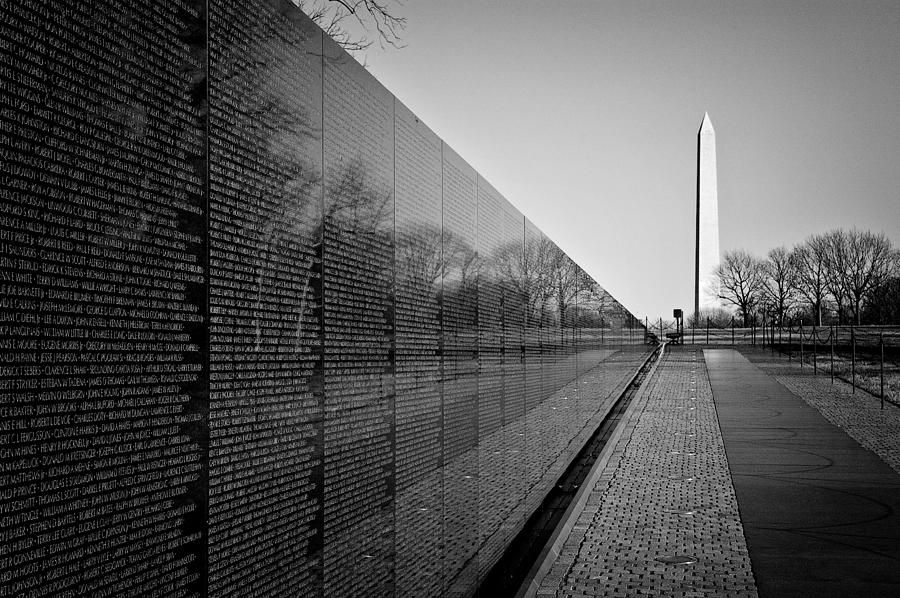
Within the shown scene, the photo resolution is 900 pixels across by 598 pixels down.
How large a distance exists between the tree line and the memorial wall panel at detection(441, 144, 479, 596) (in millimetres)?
67423

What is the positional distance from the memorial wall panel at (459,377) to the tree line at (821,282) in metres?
67.4

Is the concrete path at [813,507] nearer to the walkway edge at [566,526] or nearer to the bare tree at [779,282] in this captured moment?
the walkway edge at [566,526]

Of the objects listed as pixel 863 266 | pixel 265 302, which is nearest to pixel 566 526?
pixel 265 302

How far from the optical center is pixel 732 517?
8352 mm

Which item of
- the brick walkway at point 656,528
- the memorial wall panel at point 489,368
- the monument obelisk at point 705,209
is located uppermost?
the monument obelisk at point 705,209

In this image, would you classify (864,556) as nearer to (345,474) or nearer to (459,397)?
(459,397)

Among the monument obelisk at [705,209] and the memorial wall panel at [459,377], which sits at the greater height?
the monument obelisk at [705,209]

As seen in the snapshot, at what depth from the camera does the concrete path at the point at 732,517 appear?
631 cm

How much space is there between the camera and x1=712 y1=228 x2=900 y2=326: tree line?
7469 cm

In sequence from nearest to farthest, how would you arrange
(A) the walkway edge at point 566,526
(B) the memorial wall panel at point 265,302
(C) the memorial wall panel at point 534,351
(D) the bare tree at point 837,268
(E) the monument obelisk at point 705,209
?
1. (B) the memorial wall panel at point 265,302
2. (A) the walkway edge at point 566,526
3. (C) the memorial wall panel at point 534,351
4. (E) the monument obelisk at point 705,209
5. (D) the bare tree at point 837,268

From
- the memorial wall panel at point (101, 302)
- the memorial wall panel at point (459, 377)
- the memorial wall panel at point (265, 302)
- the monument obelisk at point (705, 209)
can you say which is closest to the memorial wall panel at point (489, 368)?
the memorial wall panel at point (459, 377)

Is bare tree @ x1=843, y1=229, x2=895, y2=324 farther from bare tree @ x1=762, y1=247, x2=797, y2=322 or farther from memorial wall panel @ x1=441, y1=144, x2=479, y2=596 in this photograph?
memorial wall panel @ x1=441, y1=144, x2=479, y2=596

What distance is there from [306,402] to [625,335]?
79.9 ft

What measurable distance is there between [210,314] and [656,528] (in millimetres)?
6171
